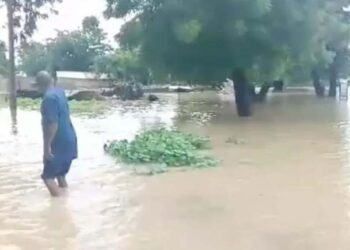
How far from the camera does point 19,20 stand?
31.4 m

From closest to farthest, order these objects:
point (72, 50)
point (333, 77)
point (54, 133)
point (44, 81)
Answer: point (54, 133), point (44, 81), point (333, 77), point (72, 50)

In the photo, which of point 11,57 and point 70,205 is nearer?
point 70,205

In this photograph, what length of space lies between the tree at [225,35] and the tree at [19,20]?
9.11 m

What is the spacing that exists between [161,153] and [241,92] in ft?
42.2

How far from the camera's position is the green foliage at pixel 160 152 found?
11000mm

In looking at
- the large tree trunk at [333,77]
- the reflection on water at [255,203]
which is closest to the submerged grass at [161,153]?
the reflection on water at [255,203]

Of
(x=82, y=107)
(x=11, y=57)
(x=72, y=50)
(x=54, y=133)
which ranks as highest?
(x=72, y=50)

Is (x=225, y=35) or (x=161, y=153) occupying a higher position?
(x=225, y=35)

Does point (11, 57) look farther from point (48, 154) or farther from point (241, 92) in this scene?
point (48, 154)

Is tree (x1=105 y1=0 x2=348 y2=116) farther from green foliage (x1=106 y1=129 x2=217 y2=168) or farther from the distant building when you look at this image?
the distant building

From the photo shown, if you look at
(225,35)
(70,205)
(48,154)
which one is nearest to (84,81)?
(225,35)

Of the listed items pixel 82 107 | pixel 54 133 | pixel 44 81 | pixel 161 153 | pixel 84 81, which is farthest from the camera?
pixel 84 81

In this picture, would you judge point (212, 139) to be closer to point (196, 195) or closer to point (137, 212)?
point (196, 195)

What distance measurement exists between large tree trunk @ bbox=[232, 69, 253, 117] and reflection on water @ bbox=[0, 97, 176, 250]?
10.6 meters
